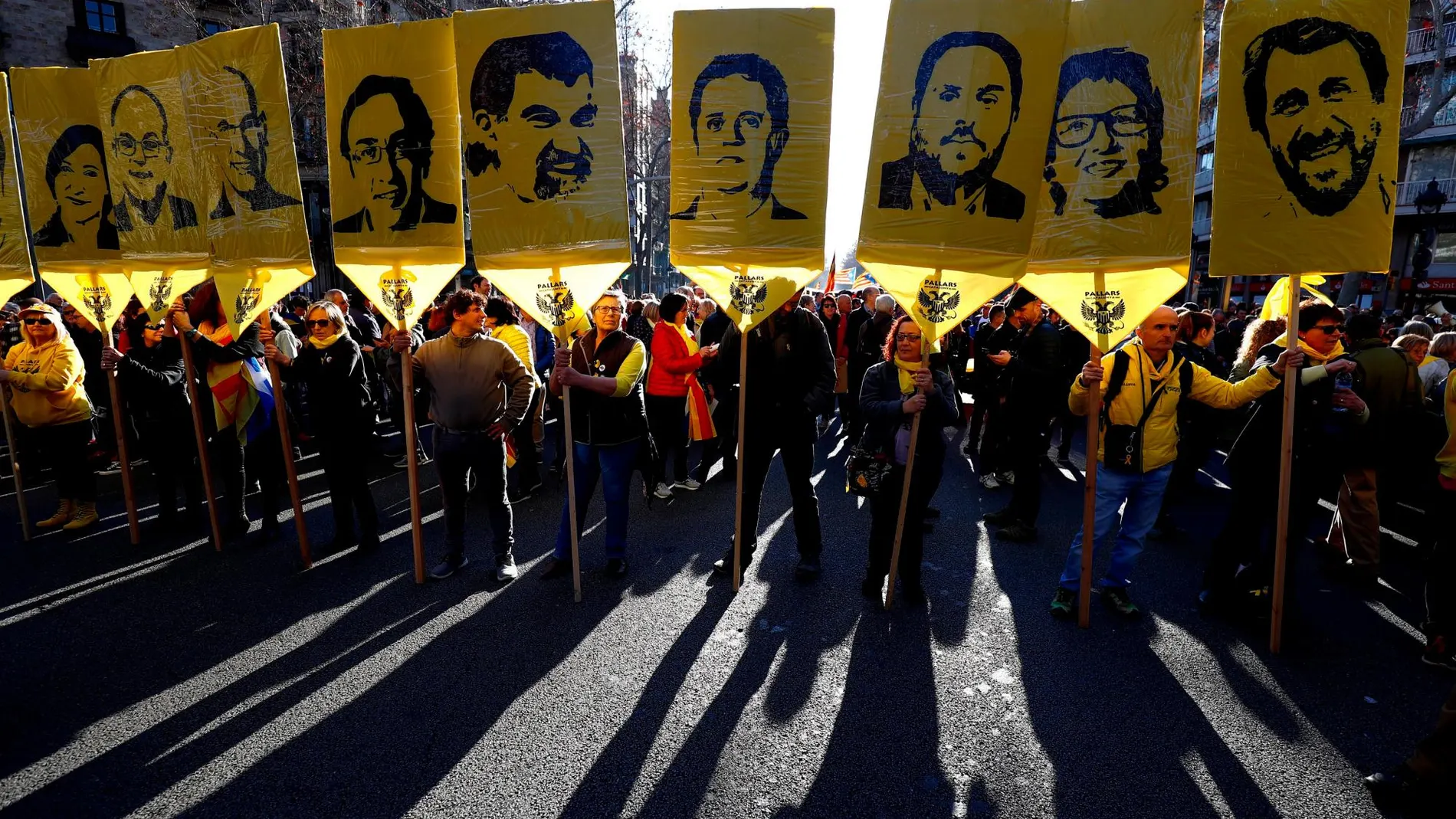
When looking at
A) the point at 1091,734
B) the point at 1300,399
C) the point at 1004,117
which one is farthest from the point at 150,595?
the point at 1300,399

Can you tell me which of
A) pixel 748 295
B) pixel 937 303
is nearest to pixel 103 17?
pixel 748 295

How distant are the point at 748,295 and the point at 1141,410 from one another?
100 inches

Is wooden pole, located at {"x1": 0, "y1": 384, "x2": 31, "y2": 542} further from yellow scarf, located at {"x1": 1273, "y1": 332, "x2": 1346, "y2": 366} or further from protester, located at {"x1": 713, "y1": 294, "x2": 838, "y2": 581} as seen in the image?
yellow scarf, located at {"x1": 1273, "y1": 332, "x2": 1346, "y2": 366}

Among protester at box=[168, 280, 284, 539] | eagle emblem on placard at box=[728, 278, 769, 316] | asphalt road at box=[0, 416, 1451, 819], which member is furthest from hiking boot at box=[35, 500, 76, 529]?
eagle emblem on placard at box=[728, 278, 769, 316]

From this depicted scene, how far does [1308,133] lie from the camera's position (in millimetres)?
3873

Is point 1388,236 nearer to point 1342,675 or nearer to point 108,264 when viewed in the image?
point 1342,675

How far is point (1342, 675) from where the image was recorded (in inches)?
151

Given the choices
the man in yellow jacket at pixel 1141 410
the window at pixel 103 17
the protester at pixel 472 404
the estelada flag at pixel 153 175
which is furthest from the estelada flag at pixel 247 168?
the window at pixel 103 17

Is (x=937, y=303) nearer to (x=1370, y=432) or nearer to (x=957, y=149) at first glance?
(x=957, y=149)

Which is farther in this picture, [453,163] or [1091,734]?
[453,163]

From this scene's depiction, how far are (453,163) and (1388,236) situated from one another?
5.68m

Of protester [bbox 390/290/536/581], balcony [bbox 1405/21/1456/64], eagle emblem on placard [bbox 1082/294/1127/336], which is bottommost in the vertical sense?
protester [bbox 390/290/536/581]

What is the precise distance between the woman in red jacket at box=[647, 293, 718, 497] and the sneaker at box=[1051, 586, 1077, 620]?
3083 mm

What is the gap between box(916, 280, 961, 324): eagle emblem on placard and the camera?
418 centimetres
